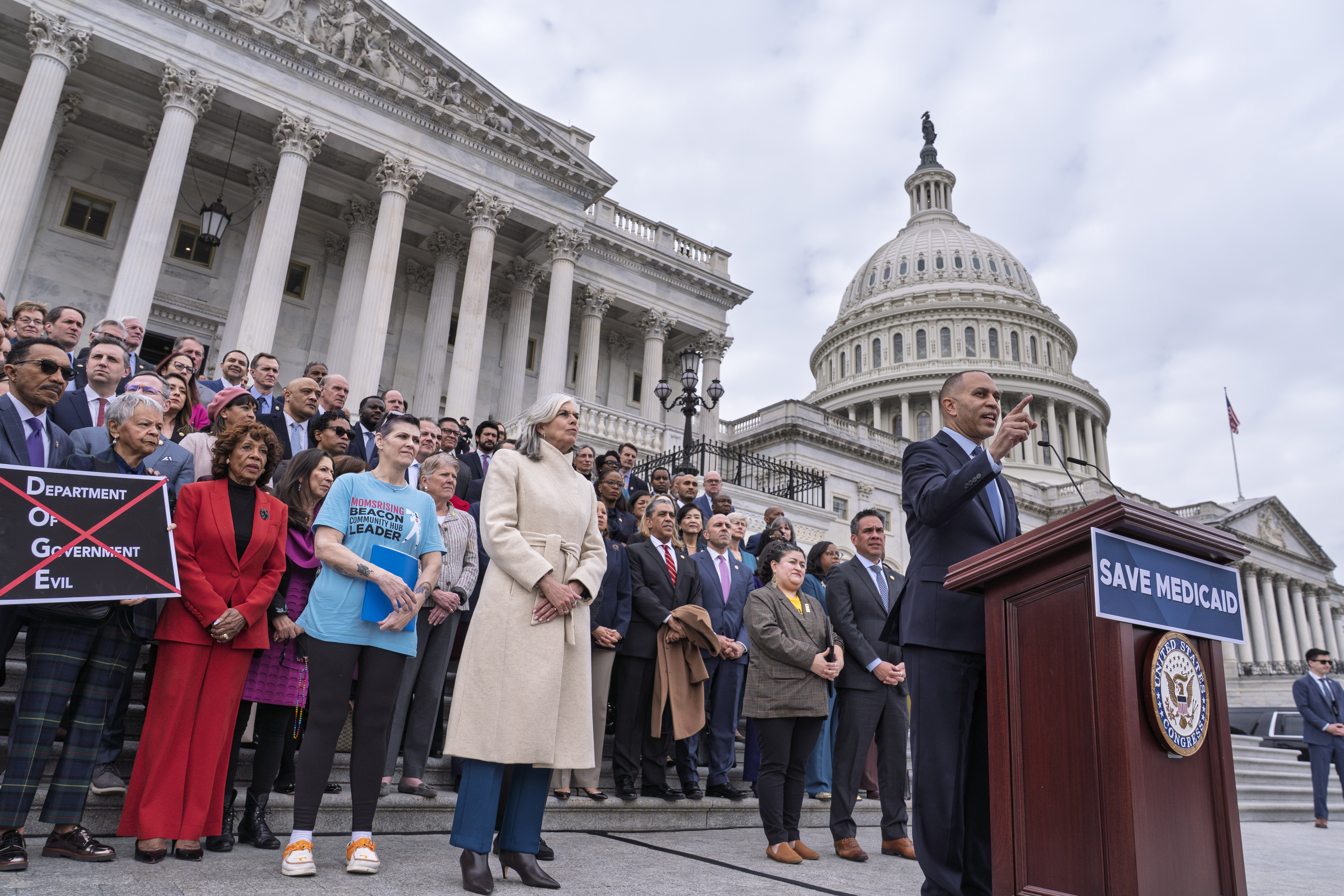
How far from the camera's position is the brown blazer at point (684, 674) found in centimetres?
721

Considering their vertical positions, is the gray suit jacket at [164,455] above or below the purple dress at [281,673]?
above

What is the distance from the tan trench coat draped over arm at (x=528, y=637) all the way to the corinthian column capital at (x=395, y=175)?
22.6 m

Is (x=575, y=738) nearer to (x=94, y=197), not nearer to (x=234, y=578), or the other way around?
(x=234, y=578)

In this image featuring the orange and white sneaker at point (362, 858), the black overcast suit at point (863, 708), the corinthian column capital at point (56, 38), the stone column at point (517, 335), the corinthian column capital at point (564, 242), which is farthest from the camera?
the stone column at point (517, 335)

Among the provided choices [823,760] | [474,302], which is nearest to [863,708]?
[823,760]

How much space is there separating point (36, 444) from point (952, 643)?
17.4 ft

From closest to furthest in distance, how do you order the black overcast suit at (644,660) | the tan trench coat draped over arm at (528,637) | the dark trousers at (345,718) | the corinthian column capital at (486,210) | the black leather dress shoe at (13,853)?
the black leather dress shoe at (13,853), the tan trench coat draped over arm at (528,637), the dark trousers at (345,718), the black overcast suit at (644,660), the corinthian column capital at (486,210)

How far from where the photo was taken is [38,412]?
16.7ft

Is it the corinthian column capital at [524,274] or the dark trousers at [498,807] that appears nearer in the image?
the dark trousers at [498,807]

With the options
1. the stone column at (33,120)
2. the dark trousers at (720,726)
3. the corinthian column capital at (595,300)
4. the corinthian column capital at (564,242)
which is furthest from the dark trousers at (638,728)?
the corinthian column capital at (595,300)

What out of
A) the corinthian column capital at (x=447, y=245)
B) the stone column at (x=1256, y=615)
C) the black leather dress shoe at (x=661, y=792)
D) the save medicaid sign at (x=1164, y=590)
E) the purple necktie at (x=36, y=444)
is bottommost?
the black leather dress shoe at (x=661, y=792)

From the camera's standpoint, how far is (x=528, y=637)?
450 cm

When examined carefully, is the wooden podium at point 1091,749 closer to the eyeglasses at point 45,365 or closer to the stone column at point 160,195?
the eyeglasses at point 45,365

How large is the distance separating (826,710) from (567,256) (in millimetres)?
23985
